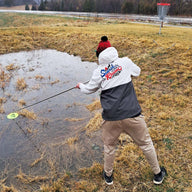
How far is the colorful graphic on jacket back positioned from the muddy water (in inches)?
78.3

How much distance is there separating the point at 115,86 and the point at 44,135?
109 inches

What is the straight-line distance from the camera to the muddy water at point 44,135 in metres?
3.30

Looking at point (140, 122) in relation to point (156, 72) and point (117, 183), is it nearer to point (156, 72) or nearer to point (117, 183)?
point (117, 183)

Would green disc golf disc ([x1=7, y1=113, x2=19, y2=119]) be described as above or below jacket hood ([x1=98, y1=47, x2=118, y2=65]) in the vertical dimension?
below

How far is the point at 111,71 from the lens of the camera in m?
2.25

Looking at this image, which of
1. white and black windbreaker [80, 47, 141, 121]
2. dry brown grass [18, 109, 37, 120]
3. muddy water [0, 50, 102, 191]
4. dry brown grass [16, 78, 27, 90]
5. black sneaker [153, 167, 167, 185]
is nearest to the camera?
white and black windbreaker [80, 47, 141, 121]

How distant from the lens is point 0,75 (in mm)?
8055

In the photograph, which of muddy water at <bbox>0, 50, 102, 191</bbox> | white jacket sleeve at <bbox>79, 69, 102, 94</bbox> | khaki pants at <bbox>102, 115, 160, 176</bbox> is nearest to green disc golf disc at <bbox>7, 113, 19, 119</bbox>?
muddy water at <bbox>0, 50, 102, 191</bbox>

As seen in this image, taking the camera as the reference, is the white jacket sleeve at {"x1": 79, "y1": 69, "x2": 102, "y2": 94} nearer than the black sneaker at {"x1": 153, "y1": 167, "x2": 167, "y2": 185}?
Yes

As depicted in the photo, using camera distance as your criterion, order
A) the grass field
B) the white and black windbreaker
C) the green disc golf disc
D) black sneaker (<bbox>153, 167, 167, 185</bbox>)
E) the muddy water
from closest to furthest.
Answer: the white and black windbreaker < black sneaker (<bbox>153, 167, 167, 185</bbox>) < the grass field < the muddy water < the green disc golf disc

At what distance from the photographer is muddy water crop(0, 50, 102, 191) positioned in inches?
130

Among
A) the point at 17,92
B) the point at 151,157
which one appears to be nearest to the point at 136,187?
the point at 151,157

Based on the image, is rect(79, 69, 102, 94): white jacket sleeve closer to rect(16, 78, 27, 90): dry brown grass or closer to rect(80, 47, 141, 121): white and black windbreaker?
rect(80, 47, 141, 121): white and black windbreaker

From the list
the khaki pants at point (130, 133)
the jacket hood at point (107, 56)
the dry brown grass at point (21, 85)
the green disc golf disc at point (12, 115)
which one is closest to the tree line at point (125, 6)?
the dry brown grass at point (21, 85)
